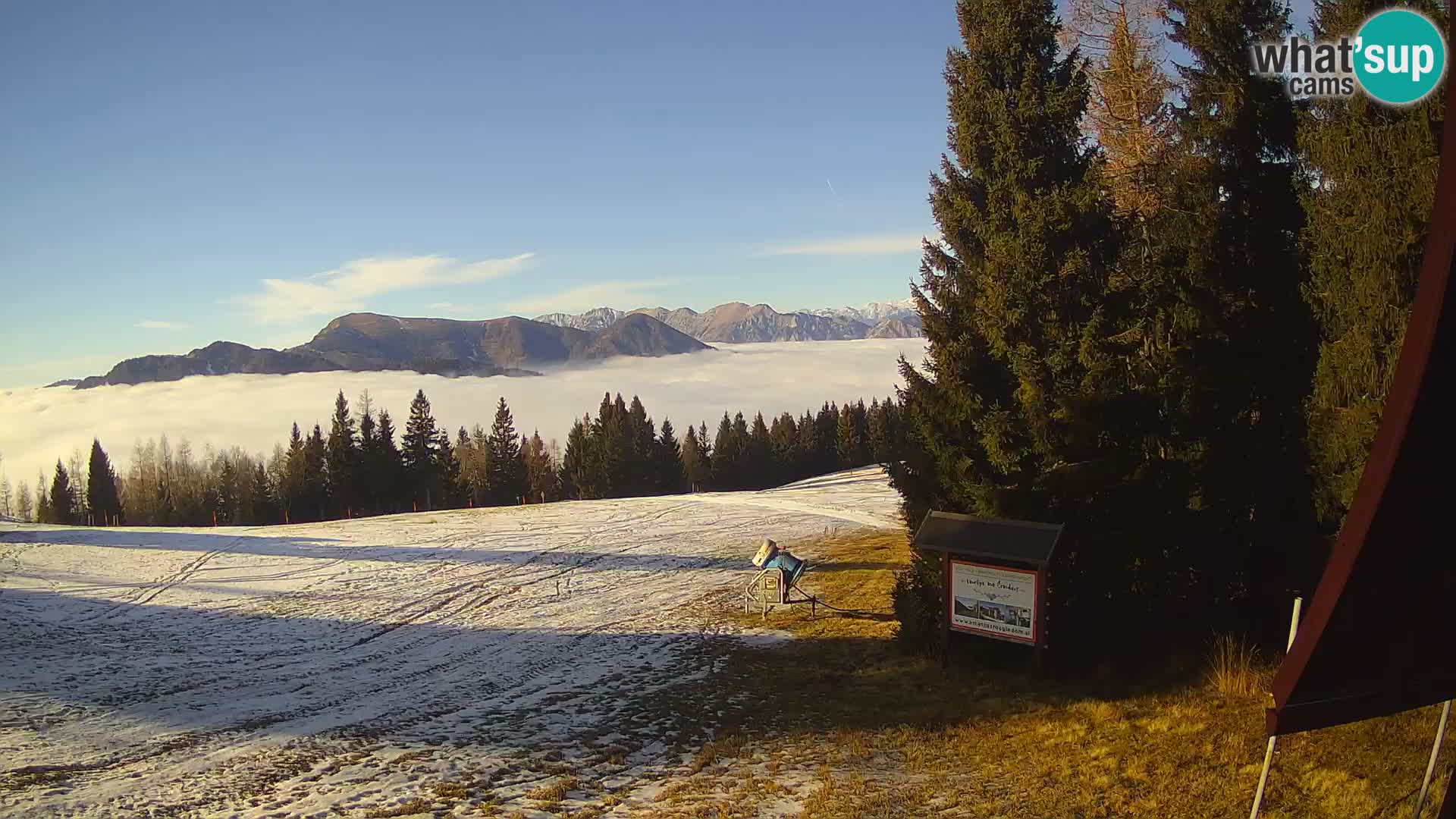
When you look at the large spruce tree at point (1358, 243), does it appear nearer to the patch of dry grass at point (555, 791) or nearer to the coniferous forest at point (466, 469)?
the patch of dry grass at point (555, 791)

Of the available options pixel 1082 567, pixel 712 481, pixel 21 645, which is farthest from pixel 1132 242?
pixel 712 481

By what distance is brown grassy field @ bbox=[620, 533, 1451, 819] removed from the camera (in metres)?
9.49

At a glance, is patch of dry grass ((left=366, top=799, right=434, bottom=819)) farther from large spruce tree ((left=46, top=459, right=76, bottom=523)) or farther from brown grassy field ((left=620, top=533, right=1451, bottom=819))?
large spruce tree ((left=46, top=459, right=76, bottom=523))

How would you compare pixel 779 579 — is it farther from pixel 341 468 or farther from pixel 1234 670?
pixel 341 468

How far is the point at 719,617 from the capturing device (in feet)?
72.1

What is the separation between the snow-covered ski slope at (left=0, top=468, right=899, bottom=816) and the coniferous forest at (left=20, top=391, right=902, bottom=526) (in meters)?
36.6

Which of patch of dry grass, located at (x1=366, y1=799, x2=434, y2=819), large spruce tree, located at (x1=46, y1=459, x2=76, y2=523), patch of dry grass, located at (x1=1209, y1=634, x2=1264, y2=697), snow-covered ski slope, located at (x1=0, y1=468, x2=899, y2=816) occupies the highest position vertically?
patch of dry grass, located at (x1=1209, y1=634, x2=1264, y2=697)

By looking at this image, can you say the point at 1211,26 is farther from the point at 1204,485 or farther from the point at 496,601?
the point at 496,601

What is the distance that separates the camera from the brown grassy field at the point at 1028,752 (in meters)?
9.49

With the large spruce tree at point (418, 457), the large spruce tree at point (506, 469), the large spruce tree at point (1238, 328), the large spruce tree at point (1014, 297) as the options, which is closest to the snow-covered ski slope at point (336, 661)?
the large spruce tree at point (1014, 297)

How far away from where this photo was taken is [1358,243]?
36.8 feet

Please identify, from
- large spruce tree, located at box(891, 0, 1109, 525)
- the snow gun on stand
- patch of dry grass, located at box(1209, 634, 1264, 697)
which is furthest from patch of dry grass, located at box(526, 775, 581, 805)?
the snow gun on stand

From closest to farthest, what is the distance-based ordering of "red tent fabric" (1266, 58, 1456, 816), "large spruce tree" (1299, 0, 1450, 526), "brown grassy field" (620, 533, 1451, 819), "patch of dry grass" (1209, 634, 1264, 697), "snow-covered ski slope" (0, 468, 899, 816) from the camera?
"red tent fabric" (1266, 58, 1456, 816)
"brown grassy field" (620, 533, 1451, 819)
"large spruce tree" (1299, 0, 1450, 526)
"snow-covered ski slope" (0, 468, 899, 816)
"patch of dry grass" (1209, 634, 1264, 697)

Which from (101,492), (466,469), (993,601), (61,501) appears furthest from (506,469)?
(993,601)
